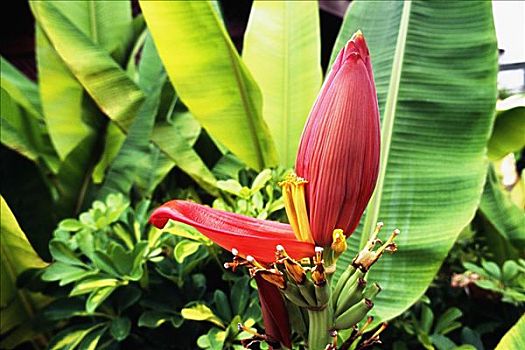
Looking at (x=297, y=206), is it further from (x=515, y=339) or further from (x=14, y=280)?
(x=14, y=280)

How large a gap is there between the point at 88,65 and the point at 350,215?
0.53m

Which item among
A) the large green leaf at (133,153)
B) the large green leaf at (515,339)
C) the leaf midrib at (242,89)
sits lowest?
the large green leaf at (515,339)

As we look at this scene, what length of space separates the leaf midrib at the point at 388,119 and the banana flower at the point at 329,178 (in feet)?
0.73

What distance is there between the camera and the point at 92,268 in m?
0.55

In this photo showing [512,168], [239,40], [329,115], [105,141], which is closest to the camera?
[329,115]

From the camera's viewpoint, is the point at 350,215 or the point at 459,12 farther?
the point at 459,12

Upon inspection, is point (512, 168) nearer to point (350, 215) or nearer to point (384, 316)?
point (384, 316)

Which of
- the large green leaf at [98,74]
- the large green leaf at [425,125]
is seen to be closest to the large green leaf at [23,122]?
the large green leaf at [98,74]

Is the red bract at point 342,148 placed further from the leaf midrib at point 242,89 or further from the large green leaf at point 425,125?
the leaf midrib at point 242,89

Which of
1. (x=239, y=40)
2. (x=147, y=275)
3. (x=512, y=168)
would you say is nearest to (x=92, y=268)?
(x=147, y=275)

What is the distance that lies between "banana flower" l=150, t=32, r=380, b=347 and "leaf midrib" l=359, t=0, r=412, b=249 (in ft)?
0.73

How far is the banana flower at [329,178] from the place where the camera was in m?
0.34

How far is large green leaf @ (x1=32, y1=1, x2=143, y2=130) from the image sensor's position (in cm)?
78

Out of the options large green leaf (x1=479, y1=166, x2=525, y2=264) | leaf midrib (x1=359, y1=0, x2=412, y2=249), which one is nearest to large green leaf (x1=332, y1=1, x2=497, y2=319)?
leaf midrib (x1=359, y1=0, x2=412, y2=249)
